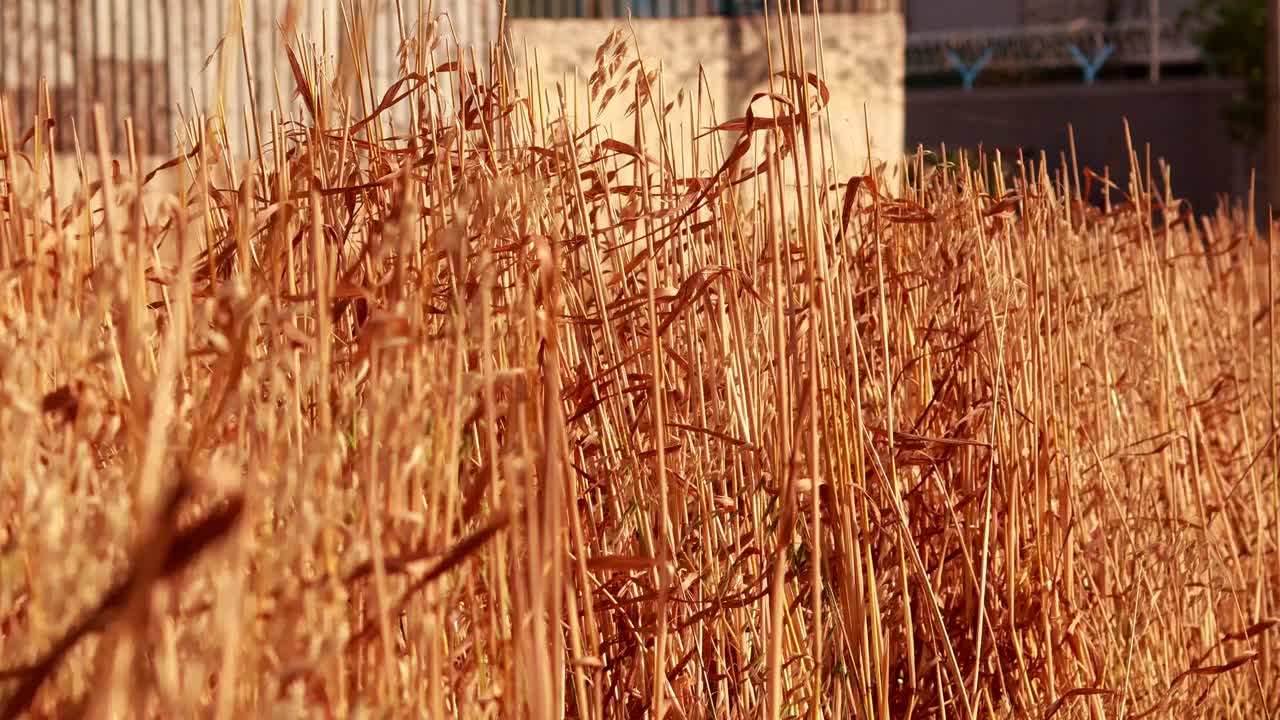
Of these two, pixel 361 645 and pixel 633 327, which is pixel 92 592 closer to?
pixel 361 645

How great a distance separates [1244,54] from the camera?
9766 mm

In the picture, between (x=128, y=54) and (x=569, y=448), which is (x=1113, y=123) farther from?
(x=569, y=448)

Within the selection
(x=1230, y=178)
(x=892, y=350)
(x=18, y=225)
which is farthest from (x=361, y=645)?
(x=1230, y=178)

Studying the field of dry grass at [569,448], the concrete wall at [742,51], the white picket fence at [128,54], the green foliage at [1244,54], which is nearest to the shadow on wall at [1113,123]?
the green foliage at [1244,54]

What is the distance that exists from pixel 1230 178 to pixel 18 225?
36.9ft

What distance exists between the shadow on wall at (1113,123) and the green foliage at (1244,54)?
503 mm

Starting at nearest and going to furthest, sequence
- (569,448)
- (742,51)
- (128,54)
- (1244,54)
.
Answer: (569,448) → (128,54) → (742,51) → (1244,54)

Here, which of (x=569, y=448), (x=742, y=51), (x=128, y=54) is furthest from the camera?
(x=742, y=51)

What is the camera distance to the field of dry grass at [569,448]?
1.80 feet

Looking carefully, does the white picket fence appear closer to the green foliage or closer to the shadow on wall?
the green foliage

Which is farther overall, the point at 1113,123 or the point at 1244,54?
the point at 1113,123

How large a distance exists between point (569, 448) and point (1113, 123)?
1079cm

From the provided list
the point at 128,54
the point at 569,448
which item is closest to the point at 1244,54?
the point at 128,54

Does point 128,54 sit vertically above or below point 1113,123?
above
